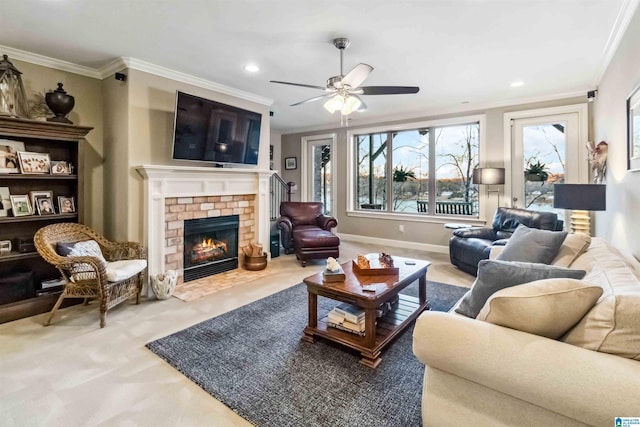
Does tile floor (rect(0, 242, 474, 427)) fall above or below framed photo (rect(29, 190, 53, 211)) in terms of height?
below

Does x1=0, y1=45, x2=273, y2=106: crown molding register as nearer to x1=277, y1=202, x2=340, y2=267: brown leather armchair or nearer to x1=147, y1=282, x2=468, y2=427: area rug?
x1=277, y1=202, x2=340, y2=267: brown leather armchair

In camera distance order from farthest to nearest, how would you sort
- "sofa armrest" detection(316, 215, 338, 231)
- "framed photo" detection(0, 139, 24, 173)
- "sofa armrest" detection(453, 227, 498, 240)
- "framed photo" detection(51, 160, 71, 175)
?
"sofa armrest" detection(316, 215, 338, 231)
"sofa armrest" detection(453, 227, 498, 240)
"framed photo" detection(51, 160, 71, 175)
"framed photo" detection(0, 139, 24, 173)

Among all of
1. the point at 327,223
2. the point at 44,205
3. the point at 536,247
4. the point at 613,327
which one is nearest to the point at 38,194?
the point at 44,205

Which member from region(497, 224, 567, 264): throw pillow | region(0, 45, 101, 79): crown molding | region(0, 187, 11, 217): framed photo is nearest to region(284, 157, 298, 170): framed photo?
region(0, 45, 101, 79): crown molding

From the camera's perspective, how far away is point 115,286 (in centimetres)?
294

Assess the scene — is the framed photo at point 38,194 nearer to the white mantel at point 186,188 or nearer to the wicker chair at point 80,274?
the wicker chair at point 80,274

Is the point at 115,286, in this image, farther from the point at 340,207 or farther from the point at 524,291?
the point at 340,207

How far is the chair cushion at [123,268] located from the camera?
9.39 feet

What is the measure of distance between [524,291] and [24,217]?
410cm

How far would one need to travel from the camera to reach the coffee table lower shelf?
2.18 metres

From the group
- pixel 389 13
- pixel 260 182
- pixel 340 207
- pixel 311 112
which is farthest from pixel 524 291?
pixel 340 207

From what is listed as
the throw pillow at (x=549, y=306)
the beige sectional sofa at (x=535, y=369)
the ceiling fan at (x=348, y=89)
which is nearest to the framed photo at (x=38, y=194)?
the ceiling fan at (x=348, y=89)

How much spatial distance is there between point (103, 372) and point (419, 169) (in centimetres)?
556

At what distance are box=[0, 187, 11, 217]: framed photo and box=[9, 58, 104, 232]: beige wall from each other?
599 mm
